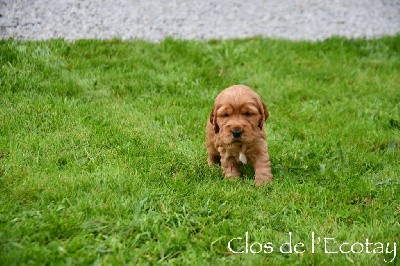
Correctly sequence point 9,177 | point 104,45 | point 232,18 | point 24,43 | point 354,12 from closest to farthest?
point 9,177 < point 24,43 < point 104,45 < point 232,18 < point 354,12

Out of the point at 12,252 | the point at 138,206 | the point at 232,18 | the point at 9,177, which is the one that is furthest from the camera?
the point at 232,18

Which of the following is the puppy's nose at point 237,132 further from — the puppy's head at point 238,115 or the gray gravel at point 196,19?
the gray gravel at point 196,19

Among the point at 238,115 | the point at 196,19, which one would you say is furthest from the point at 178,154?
the point at 196,19

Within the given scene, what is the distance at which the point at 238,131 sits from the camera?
479 centimetres

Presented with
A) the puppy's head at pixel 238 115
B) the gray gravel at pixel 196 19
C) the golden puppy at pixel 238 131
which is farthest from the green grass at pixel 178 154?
the gray gravel at pixel 196 19

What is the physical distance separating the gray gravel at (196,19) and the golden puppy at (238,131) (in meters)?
5.47

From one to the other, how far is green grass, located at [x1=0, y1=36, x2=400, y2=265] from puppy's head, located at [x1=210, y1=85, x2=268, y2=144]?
57 centimetres

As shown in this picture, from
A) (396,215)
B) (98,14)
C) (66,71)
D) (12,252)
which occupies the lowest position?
(396,215)

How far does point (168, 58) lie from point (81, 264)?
5996mm

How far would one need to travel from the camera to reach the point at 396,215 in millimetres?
4715

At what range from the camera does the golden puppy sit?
4.86 m

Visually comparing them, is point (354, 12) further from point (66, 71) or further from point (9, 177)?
point (9, 177)

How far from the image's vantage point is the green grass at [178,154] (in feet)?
13.4

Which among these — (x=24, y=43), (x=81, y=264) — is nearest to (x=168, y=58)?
(x=24, y=43)
